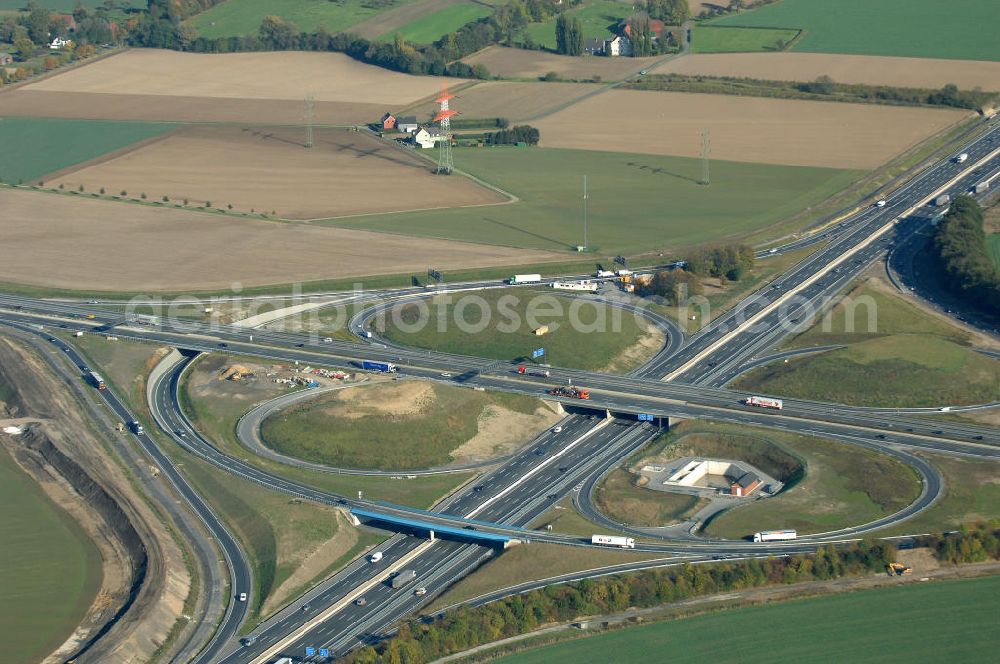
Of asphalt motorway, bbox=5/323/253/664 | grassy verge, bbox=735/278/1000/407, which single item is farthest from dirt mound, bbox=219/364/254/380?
grassy verge, bbox=735/278/1000/407

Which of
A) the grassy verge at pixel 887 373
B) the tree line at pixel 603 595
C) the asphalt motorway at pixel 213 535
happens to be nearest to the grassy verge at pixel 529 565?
the tree line at pixel 603 595

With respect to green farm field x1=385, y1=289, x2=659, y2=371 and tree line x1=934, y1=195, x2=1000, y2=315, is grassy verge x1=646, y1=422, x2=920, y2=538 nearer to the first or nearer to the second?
green farm field x1=385, y1=289, x2=659, y2=371

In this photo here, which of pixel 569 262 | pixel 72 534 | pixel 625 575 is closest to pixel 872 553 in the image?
pixel 625 575

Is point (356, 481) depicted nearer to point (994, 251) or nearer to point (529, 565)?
point (529, 565)

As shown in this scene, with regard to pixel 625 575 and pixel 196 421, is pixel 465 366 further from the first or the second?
pixel 625 575

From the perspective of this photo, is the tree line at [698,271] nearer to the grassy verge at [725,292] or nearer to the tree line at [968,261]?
the grassy verge at [725,292]

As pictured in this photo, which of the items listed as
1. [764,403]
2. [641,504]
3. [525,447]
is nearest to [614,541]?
[641,504]
